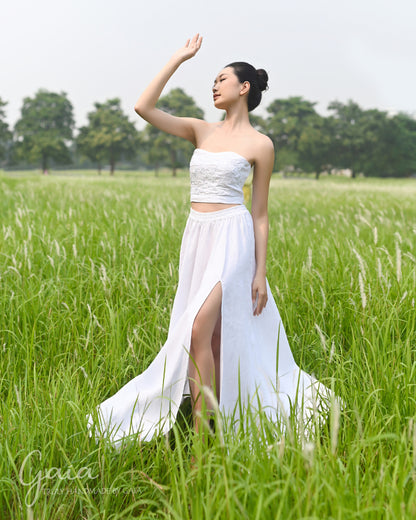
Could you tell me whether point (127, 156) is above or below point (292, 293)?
above

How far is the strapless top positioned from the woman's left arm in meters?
0.07

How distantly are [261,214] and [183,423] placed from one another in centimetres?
116

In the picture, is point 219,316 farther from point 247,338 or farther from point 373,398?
point 373,398

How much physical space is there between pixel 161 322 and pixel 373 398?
142 centimetres

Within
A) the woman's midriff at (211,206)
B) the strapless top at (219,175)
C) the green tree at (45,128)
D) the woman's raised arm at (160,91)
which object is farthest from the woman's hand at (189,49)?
the green tree at (45,128)

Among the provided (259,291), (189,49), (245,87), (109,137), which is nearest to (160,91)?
(189,49)

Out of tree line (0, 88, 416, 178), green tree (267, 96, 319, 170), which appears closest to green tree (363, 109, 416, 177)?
tree line (0, 88, 416, 178)

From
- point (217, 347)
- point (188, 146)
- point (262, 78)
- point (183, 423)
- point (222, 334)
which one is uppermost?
point (188, 146)

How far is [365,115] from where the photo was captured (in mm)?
59469

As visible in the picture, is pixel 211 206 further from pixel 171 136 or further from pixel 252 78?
pixel 171 136

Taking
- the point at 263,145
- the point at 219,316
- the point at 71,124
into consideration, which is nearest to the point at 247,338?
the point at 219,316

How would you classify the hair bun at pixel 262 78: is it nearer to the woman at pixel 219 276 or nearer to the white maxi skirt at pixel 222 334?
the woman at pixel 219 276

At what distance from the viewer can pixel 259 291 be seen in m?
2.32

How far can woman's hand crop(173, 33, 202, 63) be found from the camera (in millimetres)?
2268
